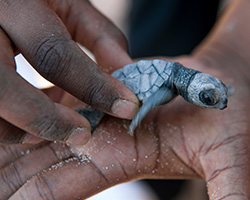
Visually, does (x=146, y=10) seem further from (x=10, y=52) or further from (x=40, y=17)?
(x=10, y=52)

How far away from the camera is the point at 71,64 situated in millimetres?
878

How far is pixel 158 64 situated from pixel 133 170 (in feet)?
1.46

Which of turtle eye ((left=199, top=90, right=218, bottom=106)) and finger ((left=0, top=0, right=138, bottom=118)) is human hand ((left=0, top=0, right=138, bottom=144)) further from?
turtle eye ((left=199, top=90, right=218, bottom=106))

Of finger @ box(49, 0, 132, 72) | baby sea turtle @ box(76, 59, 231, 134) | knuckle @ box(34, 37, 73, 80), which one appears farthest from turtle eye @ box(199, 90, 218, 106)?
knuckle @ box(34, 37, 73, 80)

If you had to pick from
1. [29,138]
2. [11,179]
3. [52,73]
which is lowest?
[11,179]

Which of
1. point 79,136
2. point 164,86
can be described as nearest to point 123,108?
point 79,136

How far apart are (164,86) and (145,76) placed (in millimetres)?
91

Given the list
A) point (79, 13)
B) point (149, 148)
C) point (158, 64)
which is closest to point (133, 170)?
point (149, 148)

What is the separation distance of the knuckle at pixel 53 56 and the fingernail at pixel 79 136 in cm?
19

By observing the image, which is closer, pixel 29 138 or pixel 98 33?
pixel 29 138

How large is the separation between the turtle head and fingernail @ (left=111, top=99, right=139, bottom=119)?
25 centimetres

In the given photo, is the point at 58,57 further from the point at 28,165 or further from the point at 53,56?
the point at 28,165

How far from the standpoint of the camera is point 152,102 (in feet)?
3.51

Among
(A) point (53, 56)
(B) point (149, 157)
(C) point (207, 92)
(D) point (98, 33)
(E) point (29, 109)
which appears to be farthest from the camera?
(D) point (98, 33)
